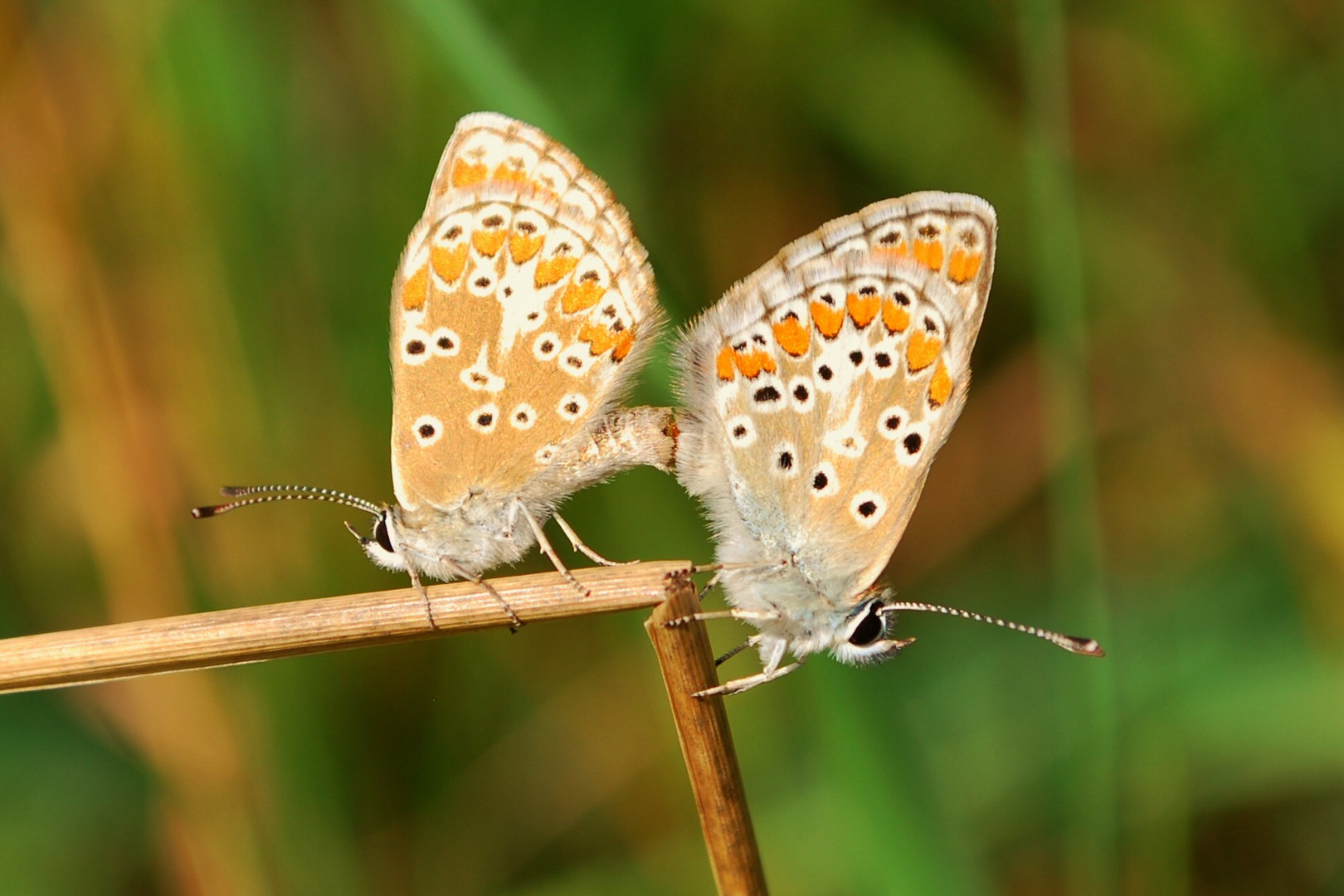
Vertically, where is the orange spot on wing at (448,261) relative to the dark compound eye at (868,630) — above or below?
above

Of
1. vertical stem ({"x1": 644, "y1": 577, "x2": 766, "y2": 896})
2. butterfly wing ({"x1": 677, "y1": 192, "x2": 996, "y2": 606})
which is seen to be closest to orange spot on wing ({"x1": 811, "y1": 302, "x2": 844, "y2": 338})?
butterfly wing ({"x1": 677, "y1": 192, "x2": 996, "y2": 606})

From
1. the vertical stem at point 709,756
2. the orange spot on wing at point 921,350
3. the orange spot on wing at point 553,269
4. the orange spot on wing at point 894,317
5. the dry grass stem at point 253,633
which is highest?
the orange spot on wing at point 553,269

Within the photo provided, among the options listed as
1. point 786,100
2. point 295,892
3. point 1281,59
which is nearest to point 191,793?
point 295,892

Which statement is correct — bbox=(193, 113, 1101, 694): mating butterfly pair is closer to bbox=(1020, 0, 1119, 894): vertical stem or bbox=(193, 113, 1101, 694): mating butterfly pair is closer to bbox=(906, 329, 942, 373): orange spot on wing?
bbox=(906, 329, 942, 373): orange spot on wing

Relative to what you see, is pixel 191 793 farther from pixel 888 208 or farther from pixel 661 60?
pixel 661 60

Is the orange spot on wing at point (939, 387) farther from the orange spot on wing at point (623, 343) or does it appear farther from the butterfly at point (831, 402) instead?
the orange spot on wing at point (623, 343)

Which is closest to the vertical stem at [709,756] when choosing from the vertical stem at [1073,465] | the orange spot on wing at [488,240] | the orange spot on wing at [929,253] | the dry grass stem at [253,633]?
the dry grass stem at [253,633]

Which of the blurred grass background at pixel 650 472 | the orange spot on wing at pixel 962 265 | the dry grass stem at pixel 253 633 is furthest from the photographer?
the blurred grass background at pixel 650 472

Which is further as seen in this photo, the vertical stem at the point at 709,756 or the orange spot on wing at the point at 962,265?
the orange spot on wing at the point at 962,265
